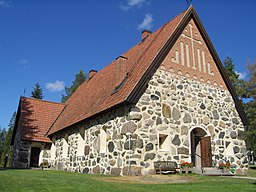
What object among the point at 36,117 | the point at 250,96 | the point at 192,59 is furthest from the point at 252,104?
the point at 36,117

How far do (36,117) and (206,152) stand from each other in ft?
45.1

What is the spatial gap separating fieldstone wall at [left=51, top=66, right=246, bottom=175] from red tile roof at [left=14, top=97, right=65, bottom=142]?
4.79m

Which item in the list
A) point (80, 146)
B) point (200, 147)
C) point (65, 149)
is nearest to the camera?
point (200, 147)

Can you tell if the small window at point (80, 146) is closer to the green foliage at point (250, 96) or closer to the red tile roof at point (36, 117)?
the red tile roof at point (36, 117)

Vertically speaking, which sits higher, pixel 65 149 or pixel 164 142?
pixel 164 142

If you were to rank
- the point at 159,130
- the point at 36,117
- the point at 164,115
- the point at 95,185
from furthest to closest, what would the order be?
the point at 36,117 < the point at 164,115 < the point at 159,130 < the point at 95,185

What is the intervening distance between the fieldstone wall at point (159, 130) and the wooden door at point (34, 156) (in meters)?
4.49

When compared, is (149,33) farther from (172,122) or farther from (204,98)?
(172,122)

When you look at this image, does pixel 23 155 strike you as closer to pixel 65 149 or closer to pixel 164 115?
pixel 65 149

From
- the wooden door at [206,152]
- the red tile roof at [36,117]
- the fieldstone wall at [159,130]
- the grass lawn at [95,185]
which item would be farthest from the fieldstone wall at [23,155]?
the wooden door at [206,152]

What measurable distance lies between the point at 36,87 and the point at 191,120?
3375 cm

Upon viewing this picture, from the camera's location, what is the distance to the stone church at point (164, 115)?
10.9 meters

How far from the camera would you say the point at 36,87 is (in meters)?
41.5

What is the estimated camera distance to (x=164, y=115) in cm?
1180
